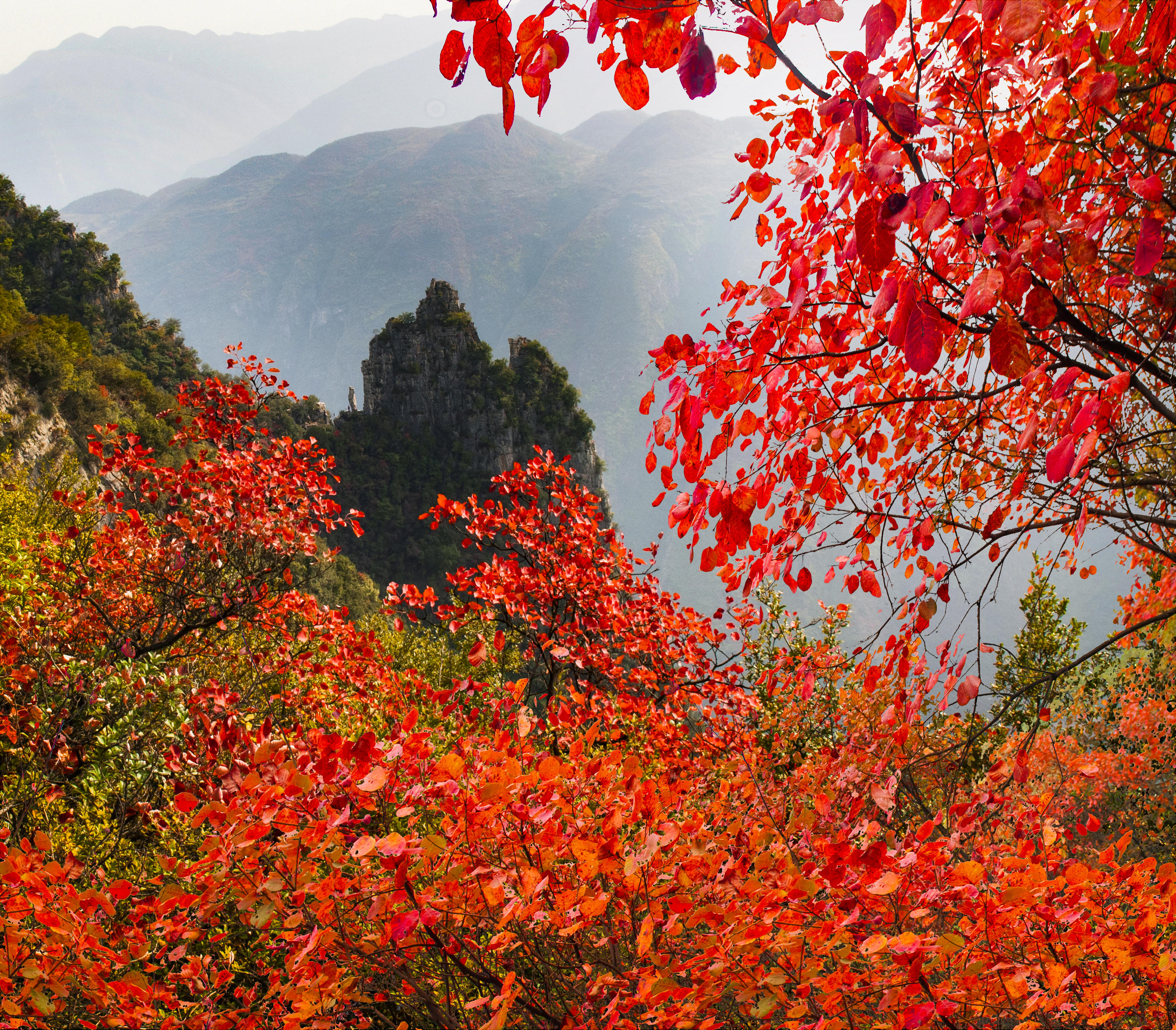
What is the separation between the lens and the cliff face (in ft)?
143

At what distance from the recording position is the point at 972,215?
52.3 inches

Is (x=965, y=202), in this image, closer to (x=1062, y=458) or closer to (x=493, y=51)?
(x=1062, y=458)

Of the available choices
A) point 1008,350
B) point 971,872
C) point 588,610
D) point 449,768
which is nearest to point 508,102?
point 1008,350

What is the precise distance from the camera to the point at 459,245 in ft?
537

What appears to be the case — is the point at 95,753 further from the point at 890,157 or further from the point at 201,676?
the point at 890,157

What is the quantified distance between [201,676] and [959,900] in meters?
5.67

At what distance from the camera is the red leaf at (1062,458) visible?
3.99 ft

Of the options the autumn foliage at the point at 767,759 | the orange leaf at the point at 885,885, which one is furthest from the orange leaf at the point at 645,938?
the orange leaf at the point at 885,885

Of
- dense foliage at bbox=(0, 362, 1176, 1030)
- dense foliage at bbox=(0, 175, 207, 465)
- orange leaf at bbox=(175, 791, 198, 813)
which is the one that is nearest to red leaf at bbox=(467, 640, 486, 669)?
dense foliage at bbox=(0, 362, 1176, 1030)

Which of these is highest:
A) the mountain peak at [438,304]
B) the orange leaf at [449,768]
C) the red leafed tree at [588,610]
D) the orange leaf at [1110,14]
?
the mountain peak at [438,304]

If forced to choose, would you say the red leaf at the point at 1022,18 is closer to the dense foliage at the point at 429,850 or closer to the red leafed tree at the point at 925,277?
the red leafed tree at the point at 925,277

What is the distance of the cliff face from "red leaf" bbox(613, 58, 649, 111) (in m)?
41.8

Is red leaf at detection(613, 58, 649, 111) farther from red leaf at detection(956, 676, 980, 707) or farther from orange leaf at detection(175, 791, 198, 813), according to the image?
red leaf at detection(956, 676, 980, 707)

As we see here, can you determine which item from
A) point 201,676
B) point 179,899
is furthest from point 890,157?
point 201,676
